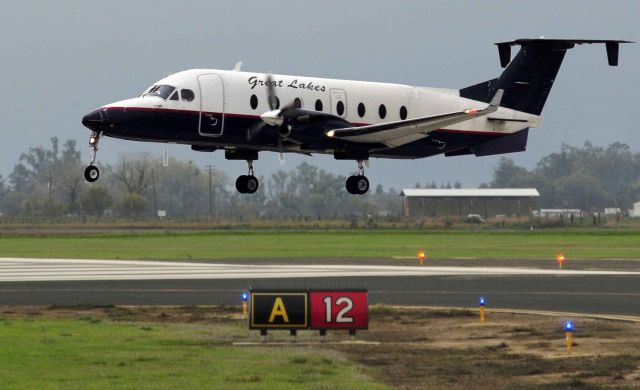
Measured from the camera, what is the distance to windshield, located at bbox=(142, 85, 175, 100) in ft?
158

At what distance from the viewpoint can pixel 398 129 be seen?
49531mm

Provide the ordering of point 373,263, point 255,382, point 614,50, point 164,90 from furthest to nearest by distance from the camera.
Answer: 1. point 373,263
2. point 614,50
3. point 164,90
4. point 255,382

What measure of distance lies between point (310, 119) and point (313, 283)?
26146 millimetres

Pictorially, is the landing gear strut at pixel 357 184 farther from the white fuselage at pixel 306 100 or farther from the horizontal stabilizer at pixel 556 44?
the horizontal stabilizer at pixel 556 44

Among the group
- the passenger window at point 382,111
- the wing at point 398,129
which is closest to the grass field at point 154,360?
the wing at point 398,129

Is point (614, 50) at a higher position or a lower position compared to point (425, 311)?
higher

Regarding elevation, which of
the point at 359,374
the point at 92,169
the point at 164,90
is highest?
the point at 164,90

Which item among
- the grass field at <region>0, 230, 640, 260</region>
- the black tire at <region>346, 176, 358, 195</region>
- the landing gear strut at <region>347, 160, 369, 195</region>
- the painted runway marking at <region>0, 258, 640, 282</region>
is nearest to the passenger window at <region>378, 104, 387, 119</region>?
the landing gear strut at <region>347, 160, 369, 195</region>

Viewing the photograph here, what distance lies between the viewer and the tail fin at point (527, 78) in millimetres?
55656

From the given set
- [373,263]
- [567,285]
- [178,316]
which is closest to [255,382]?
[178,316]

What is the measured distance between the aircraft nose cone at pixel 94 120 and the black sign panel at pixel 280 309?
8193 mm

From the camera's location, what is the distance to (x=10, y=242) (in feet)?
414

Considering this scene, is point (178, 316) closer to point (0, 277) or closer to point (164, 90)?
point (164, 90)

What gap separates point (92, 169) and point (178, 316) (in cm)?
1610
